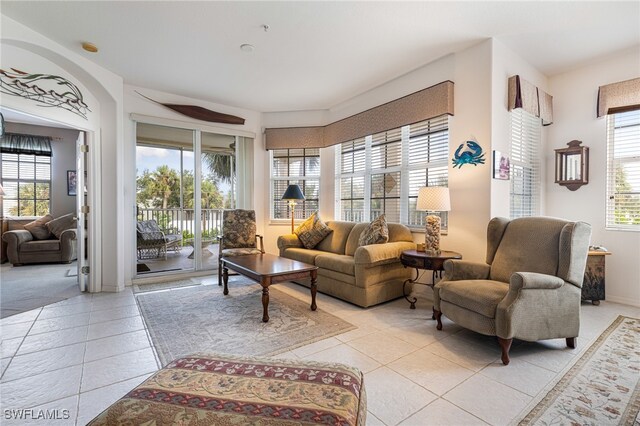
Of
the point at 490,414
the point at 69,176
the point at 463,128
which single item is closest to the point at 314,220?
the point at 463,128

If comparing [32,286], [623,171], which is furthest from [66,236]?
[623,171]

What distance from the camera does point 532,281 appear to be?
2.16 m

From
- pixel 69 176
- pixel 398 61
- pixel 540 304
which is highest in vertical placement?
pixel 398 61

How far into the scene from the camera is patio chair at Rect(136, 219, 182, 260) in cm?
460

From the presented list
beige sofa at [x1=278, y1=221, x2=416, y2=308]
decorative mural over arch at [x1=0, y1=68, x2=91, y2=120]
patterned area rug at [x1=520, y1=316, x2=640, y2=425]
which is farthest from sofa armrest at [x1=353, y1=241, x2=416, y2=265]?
decorative mural over arch at [x1=0, y1=68, x2=91, y2=120]

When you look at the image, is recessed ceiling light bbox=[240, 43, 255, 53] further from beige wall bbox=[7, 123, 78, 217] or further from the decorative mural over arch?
beige wall bbox=[7, 123, 78, 217]

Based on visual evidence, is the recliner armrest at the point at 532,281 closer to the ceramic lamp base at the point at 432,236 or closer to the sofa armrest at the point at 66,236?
the ceramic lamp base at the point at 432,236

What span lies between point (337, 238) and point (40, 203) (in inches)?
254

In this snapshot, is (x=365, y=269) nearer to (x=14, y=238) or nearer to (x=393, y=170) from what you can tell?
(x=393, y=170)

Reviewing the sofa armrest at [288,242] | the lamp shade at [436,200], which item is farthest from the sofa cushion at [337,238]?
the lamp shade at [436,200]

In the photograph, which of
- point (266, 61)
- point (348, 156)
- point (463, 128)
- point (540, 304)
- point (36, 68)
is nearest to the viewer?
point (540, 304)

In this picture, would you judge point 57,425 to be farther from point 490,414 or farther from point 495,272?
point 495,272

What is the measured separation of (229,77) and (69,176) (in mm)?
4862

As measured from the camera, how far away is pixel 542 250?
8.38 feet
